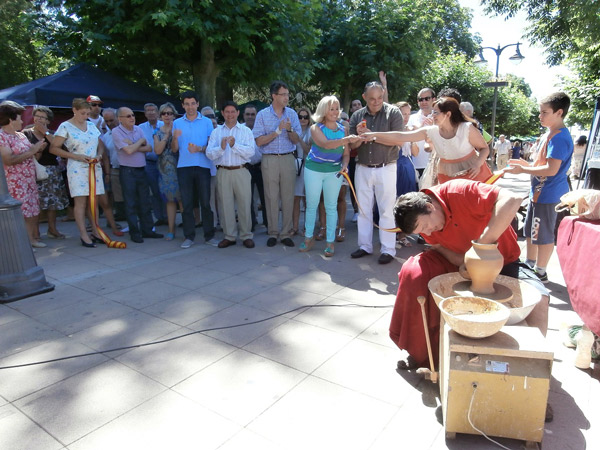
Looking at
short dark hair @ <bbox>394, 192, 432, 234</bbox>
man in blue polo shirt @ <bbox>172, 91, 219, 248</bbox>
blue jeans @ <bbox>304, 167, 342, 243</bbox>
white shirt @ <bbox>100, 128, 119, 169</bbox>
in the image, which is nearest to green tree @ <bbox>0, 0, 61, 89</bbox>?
white shirt @ <bbox>100, 128, 119, 169</bbox>

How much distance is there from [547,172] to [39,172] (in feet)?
19.1

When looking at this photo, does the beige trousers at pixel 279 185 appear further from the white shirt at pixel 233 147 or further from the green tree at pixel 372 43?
the green tree at pixel 372 43

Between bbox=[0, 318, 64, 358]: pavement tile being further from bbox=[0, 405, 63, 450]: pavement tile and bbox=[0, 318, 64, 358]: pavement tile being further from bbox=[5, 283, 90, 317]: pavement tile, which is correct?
bbox=[0, 405, 63, 450]: pavement tile

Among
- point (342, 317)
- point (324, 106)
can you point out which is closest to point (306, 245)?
point (324, 106)

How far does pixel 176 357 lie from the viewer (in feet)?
9.36

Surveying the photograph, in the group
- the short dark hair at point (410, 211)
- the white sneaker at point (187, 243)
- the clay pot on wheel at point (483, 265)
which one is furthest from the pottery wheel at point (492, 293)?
the white sneaker at point (187, 243)

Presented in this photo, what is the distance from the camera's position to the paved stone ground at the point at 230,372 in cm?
212

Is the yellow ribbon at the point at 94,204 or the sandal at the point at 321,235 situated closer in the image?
the yellow ribbon at the point at 94,204

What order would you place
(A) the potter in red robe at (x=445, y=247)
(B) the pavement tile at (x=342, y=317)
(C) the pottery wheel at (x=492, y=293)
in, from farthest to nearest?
(B) the pavement tile at (x=342, y=317) < (A) the potter in red robe at (x=445, y=247) < (C) the pottery wheel at (x=492, y=293)

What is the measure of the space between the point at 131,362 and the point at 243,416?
3.23 feet

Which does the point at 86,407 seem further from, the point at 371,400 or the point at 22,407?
the point at 371,400

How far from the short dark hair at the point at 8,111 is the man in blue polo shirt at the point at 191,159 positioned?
1.79 metres

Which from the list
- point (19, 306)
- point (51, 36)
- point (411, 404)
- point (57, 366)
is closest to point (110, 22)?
point (51, 36)

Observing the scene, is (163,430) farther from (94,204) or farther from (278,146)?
(94,204)
